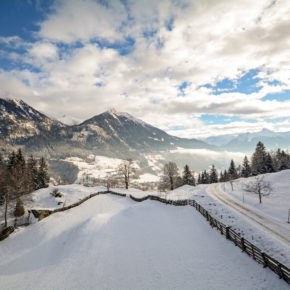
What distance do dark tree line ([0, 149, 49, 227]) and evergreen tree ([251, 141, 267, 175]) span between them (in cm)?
9193

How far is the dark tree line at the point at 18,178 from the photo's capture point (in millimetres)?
37781

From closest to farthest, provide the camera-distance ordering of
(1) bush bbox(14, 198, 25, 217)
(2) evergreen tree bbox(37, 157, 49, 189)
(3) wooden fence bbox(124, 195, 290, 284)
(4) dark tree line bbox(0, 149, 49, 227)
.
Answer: (3) wooden fence bbox(124, 195, 290, 284) < (4) dark tree line bbox(0, 149, 49, 227) < (1) bush bbox(14, 198, 25, 217) < (2) evergreen tree bbox(37, 157, 49, 189)

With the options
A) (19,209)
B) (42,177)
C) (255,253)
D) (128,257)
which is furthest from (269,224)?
(42,177)

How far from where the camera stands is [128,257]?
1884cm

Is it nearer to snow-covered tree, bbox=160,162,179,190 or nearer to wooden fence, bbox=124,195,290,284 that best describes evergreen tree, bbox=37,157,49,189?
snow-covered tree, bbox=160,162,179,190

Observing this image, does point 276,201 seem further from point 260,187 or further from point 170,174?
point 170,174

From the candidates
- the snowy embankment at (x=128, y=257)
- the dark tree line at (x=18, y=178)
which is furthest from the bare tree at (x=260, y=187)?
the dark tree line at (x=18, y=178)

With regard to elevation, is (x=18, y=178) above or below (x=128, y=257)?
above

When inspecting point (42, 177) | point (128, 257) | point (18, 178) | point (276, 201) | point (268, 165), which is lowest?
point (128, 257)

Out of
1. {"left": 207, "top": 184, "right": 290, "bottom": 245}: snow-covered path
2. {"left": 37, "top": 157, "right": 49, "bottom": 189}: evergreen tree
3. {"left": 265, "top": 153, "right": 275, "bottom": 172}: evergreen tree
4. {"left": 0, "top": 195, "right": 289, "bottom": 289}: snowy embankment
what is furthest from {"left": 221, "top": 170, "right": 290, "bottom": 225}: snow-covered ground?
{"left": 37, "top": 157, "right": 49, "bottom": 189}: evergreen tree

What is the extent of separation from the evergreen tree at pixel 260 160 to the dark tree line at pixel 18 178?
9193 centimetres

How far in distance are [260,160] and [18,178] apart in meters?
95.8

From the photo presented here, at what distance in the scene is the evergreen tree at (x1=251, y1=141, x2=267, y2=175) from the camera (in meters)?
80.8

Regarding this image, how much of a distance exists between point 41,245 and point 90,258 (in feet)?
35.2
